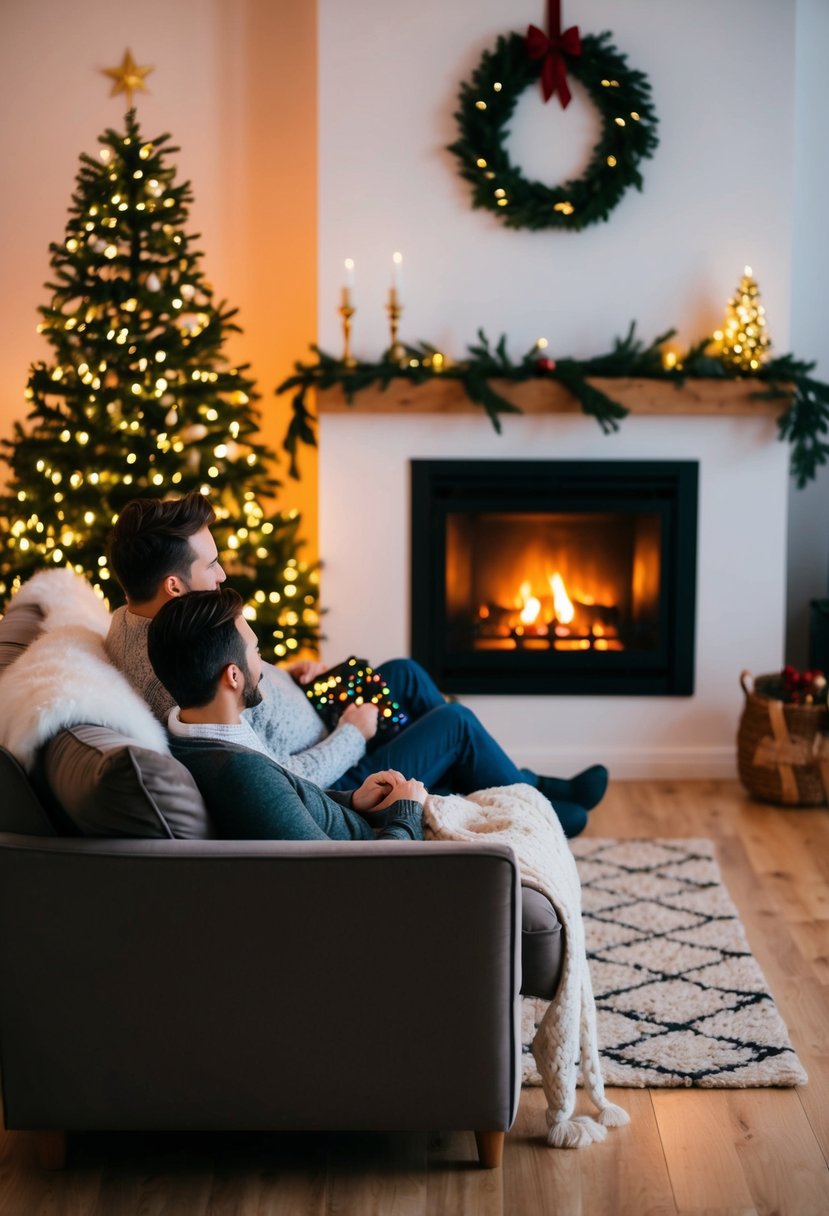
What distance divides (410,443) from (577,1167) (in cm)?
289

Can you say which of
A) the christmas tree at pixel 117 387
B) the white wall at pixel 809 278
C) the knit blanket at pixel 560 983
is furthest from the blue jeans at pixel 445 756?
the white wall at pixel 809 278

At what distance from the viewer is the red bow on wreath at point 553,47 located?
4539mm

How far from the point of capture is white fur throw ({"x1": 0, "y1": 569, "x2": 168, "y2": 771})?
A: 222 centimetres

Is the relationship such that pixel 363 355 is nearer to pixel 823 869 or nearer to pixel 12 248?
pixel 12 248

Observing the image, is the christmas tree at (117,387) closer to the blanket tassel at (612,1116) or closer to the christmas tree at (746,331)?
the christmas tree at (746,331)

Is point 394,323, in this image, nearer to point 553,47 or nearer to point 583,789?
point 553,47

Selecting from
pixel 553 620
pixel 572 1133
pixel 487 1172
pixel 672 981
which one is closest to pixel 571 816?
pixel 672 981

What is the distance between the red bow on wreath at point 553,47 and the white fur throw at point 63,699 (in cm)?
288

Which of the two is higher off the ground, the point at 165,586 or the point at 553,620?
the point at 165,586

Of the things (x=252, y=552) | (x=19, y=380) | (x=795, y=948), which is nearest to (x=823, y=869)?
(x=795, y=948)

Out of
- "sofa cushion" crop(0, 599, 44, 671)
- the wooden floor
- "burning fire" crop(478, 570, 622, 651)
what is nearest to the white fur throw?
"sofa cushion" crop(0, 599, 44, 671)

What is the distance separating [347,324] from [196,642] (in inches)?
101

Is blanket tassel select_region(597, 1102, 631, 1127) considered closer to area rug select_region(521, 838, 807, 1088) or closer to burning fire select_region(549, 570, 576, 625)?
area rug select_region(521, 838, 807, 1088)

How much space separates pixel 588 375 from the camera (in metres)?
4.66
